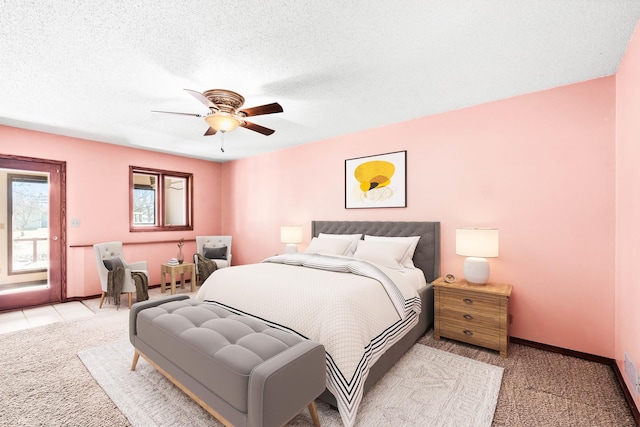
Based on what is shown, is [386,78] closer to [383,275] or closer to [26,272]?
[383,275]

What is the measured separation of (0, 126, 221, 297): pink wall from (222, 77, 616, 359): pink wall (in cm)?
431

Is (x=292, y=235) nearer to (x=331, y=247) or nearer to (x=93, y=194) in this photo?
(x=331, y=247)

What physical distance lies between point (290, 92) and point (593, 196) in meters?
2.98

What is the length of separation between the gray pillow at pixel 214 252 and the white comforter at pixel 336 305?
2.55 metres

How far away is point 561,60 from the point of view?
2311mm

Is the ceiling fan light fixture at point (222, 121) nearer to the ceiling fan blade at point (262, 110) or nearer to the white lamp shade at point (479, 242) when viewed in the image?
the ceiling fan blade at point (262, 110)

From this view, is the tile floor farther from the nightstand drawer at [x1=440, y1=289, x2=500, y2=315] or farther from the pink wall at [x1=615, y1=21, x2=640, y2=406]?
the pink wall at [x1=615, y1=21, x2=640, y2=406]

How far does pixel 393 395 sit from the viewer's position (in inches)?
81.5

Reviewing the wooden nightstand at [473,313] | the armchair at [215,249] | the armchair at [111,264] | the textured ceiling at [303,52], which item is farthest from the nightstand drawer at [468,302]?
the armchair at [111,264]

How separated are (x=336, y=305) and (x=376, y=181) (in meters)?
2.41

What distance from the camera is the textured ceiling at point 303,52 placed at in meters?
1.76

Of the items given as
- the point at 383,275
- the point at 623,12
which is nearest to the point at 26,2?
the point at 383,275

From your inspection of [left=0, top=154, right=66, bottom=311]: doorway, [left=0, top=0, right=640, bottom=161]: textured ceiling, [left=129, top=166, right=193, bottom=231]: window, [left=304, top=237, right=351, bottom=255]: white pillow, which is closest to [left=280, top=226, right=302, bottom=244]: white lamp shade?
[left=304, top=237, right=351, bottom=255]: white pillow

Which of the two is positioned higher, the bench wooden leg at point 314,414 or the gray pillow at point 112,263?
the gray pillow at point 112,263
